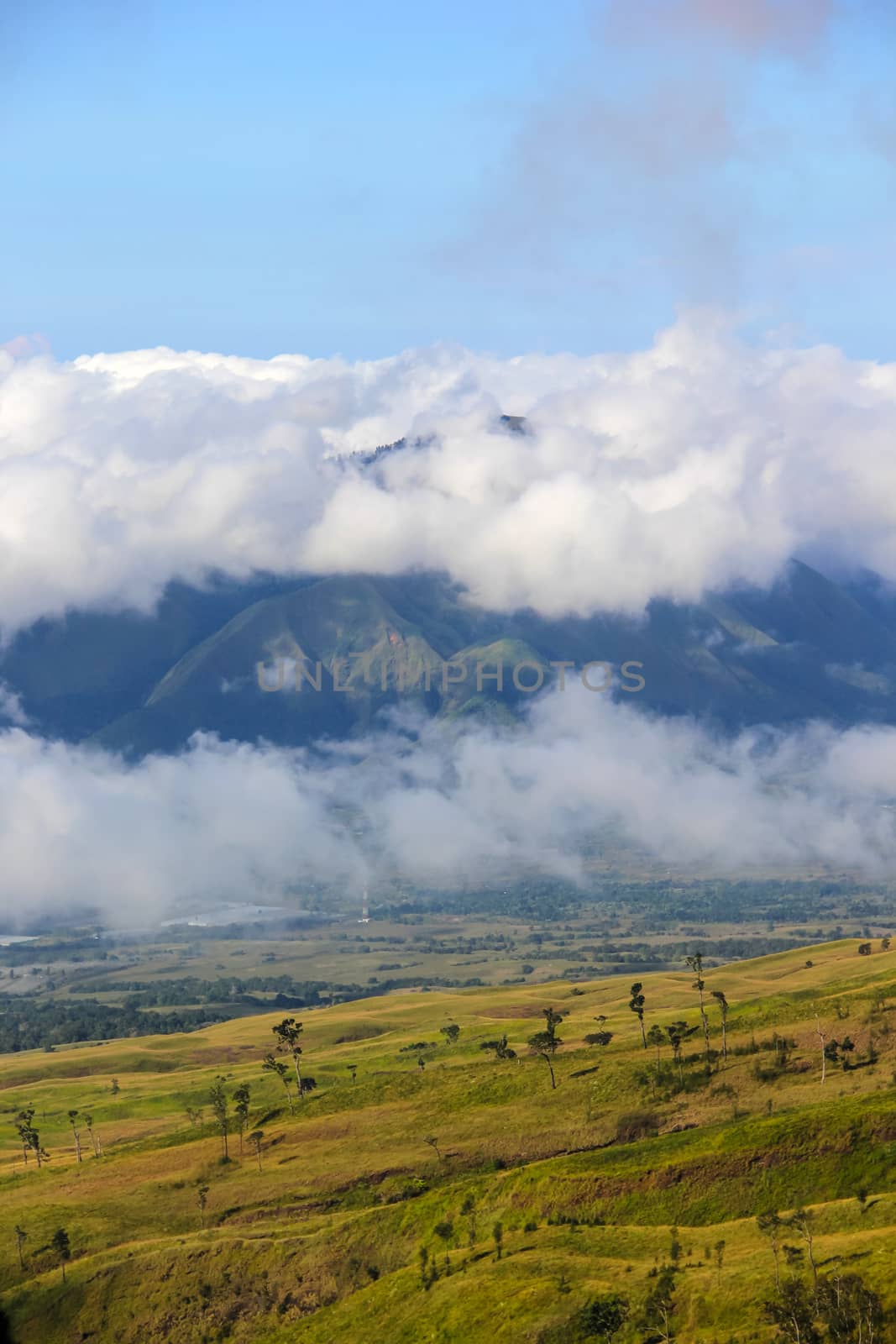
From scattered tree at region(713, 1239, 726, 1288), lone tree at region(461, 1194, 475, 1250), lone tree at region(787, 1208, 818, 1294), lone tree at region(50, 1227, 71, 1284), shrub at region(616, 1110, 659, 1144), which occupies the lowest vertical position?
lone tree at region(50, 1227, 71, 1284)

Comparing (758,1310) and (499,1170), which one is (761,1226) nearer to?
(758,1310)

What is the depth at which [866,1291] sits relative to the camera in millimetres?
112000

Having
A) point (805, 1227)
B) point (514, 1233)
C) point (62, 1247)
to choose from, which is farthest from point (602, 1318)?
point (62, 1247)

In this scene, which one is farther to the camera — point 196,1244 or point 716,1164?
point 196,1244

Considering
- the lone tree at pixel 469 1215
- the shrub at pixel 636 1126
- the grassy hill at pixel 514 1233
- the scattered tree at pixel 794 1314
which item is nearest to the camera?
the scattered tree at pixel 794 1314

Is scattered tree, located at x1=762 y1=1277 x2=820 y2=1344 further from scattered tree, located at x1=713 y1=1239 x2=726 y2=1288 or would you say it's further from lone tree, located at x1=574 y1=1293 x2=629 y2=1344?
lone tree, located at x1=574 y1=1293 x2=629 y2=1344

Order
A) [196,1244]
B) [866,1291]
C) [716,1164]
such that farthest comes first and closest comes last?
[196,1244], [716,1164], [866,1291]

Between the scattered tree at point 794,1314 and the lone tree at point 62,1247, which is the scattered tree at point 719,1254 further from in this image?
the lone tree at point 62,1247

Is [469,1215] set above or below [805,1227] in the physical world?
below

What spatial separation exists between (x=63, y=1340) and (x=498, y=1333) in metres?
61.6

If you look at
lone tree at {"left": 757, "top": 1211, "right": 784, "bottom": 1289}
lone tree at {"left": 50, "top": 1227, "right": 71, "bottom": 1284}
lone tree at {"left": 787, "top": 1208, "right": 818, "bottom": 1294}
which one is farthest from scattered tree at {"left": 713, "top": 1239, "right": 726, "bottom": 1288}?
lone tree at {"left": 50, "top": 1227, "right": 71, "bottom": 1284}

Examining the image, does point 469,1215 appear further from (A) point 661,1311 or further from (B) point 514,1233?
(A) point 661,1311

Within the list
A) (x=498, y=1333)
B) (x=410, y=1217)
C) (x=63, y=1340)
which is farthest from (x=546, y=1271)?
(x=63, y=1340)

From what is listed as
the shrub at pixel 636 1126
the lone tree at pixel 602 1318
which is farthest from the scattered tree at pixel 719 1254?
the shrub at pixel 636 1126
